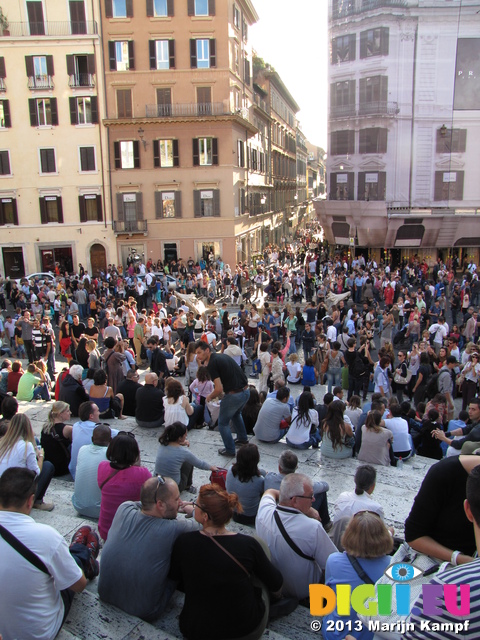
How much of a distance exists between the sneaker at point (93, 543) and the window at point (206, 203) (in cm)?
3020

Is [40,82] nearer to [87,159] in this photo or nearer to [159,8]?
[87,159]

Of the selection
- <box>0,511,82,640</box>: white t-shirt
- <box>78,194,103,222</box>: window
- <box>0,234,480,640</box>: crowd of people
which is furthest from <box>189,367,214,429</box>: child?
<box>78,194,103,222</box>: window

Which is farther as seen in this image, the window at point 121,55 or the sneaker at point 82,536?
the window at point 121,55

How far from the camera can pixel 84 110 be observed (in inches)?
1278

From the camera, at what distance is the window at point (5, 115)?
106 ft

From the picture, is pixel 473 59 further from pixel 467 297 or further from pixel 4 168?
pixel 4 168

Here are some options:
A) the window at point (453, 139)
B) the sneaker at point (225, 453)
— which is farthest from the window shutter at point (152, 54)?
the sneaker at point (225, 453)

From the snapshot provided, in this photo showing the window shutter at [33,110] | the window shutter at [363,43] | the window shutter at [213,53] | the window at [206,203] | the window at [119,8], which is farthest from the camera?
the window shutter at [363,43]

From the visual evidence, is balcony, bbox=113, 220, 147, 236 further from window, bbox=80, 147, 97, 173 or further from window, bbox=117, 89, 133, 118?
window, bbox=117, 89, 133, 118

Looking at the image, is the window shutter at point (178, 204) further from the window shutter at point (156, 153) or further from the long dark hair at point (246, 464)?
the long dark hair at point (246, 464)

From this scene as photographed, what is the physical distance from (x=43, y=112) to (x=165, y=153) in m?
7.58

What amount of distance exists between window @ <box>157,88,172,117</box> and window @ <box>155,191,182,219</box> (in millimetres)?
4687

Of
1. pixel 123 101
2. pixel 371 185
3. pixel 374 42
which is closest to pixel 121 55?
pixel 123 101

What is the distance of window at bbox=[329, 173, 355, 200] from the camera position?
1485 inches
